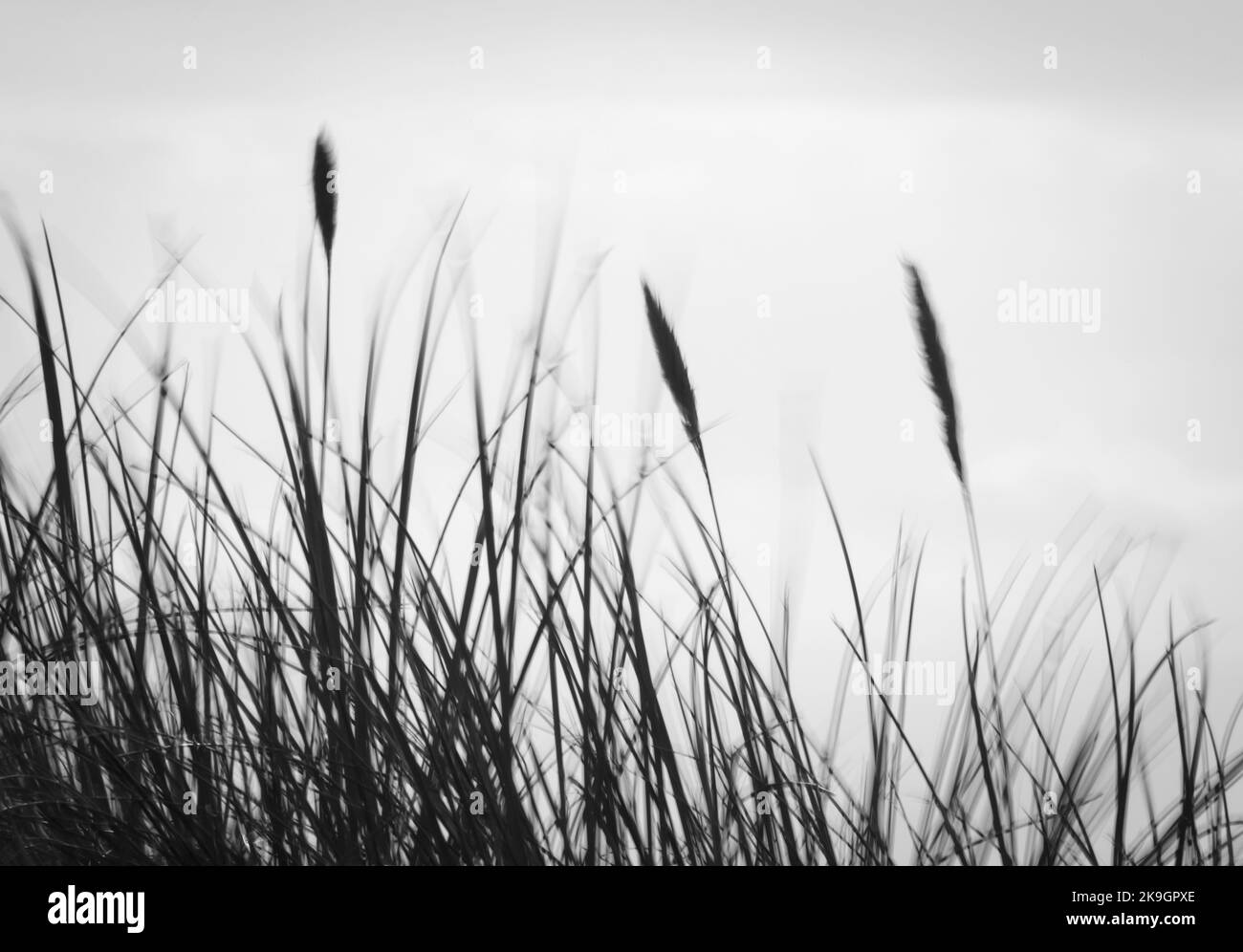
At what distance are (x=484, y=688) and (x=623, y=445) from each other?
42 cm

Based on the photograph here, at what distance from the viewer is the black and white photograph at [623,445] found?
4.57 feet

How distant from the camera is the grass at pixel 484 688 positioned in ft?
4.51

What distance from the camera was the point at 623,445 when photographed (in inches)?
58.2

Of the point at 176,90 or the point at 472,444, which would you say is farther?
the point at 176,90

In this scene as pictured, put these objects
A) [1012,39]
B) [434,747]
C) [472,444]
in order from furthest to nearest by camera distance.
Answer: [1012,39]
[472,444]
[434,747]

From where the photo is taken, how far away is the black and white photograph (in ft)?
4.57

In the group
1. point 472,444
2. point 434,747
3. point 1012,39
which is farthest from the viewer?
point 1012,39

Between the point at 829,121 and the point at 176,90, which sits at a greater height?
the point at 176,90

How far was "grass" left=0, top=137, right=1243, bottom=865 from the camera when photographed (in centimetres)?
137

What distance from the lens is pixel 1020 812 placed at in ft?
4.67

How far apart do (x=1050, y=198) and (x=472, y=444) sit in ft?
3.35

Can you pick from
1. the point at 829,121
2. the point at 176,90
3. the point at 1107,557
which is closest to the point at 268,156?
the point at 176,90

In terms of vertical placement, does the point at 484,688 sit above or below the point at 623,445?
below
